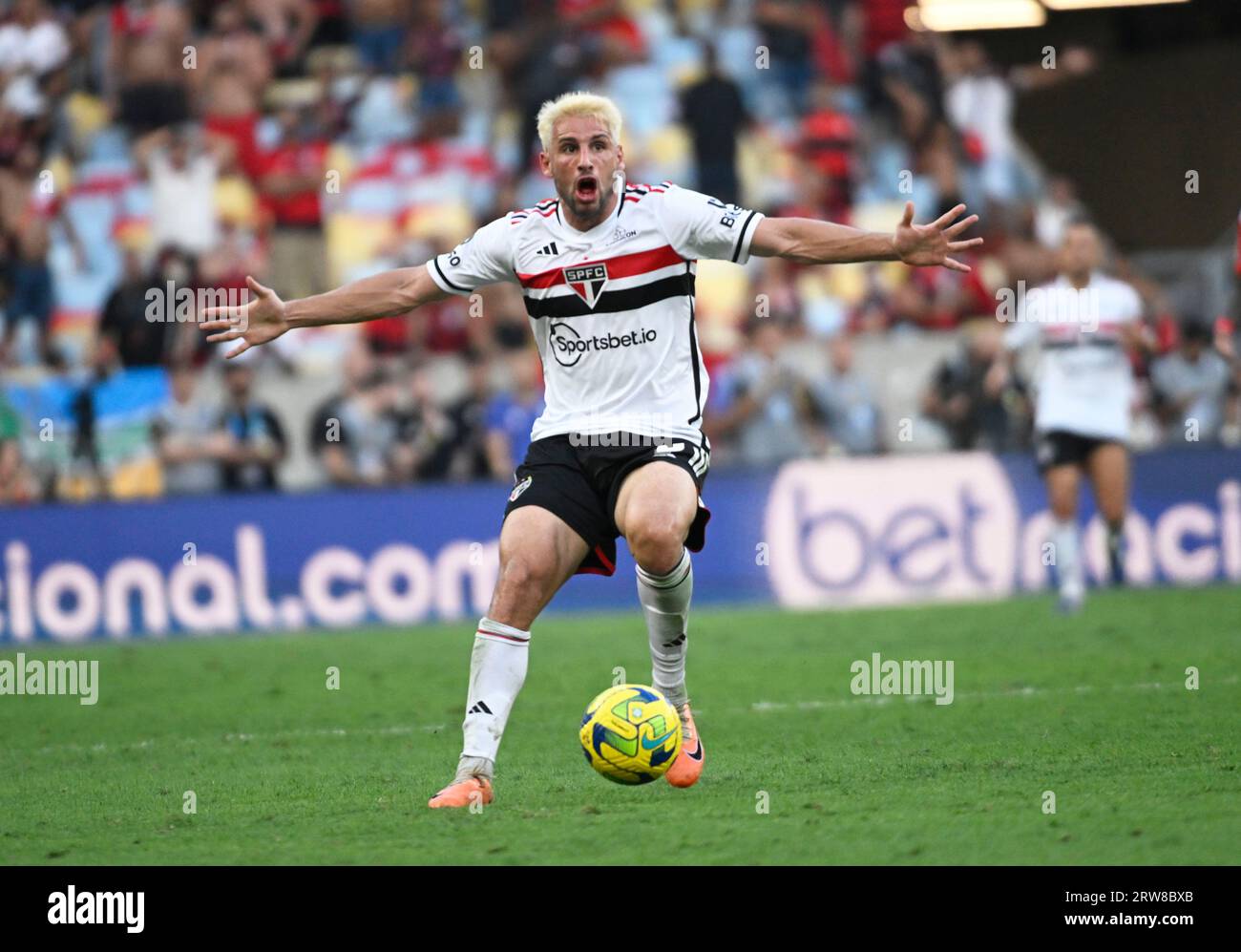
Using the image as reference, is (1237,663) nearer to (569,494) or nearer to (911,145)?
(569,494)

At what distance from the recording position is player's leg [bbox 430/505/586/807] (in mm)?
6883

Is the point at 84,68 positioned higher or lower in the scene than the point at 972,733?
higher

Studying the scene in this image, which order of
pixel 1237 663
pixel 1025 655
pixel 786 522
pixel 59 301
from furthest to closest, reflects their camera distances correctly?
pixel 59 301 < pixel 786 522 < pixel 1025 655 < pixel 1237 663

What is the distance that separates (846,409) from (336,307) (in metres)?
10.0

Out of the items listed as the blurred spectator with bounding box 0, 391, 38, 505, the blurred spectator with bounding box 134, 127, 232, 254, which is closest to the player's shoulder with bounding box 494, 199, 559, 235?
the blurred spectator with bounding box 0, 391, 38, 505

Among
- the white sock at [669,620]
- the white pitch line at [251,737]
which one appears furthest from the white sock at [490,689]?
the white pitch line at [251,737]

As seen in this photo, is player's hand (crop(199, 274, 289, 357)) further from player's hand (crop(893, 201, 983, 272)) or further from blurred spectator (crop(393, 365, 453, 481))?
blurred spectator (crop(393, 365, 453, 481))

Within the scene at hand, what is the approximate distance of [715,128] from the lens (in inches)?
734

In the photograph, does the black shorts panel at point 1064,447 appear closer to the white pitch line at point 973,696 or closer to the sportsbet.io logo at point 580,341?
the white pitch line at point 973,696

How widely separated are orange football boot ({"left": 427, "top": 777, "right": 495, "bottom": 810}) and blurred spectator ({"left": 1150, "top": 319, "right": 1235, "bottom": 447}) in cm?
1171

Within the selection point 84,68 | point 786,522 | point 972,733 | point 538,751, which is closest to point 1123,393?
point 786,522

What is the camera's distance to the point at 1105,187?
20.8m

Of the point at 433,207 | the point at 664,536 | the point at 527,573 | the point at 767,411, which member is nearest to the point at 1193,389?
the point at 767,411
